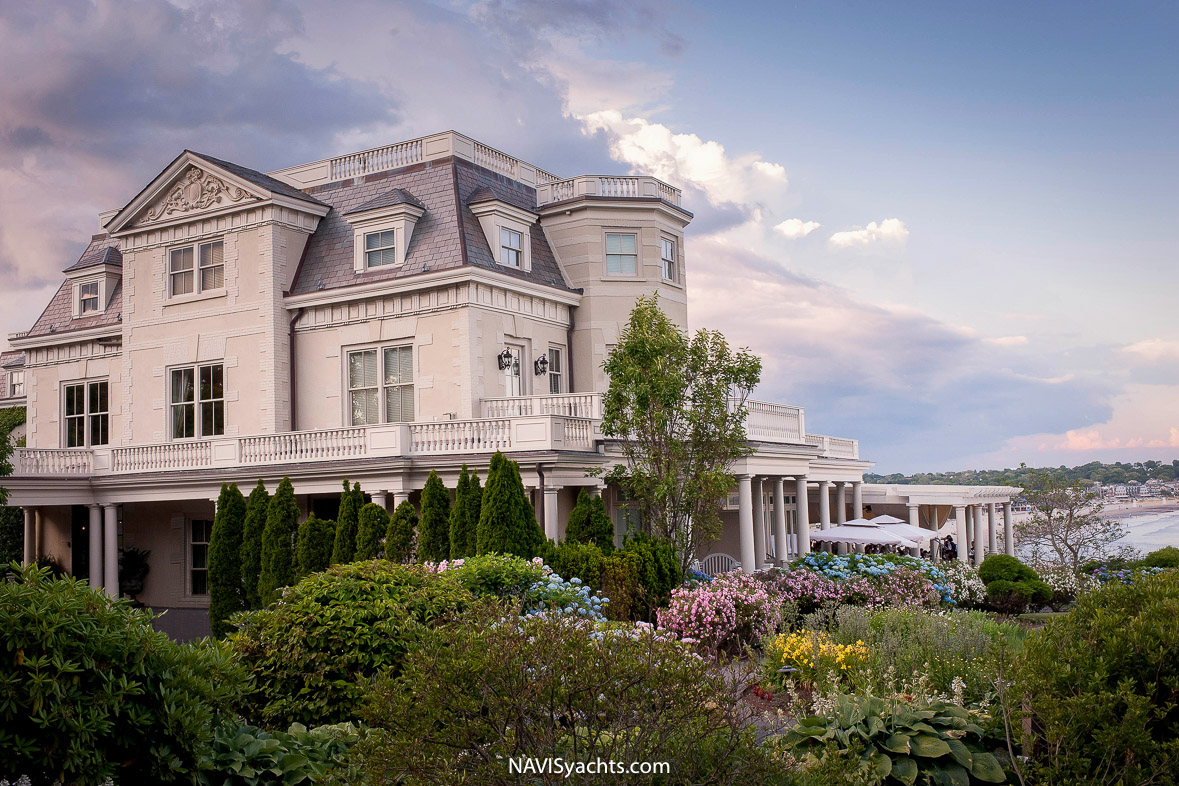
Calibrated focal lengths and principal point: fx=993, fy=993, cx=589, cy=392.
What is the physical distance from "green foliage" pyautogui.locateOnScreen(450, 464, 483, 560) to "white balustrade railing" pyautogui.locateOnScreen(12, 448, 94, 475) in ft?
42.0

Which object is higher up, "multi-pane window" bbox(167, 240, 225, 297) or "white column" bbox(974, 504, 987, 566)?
"multi-pane window" bbox(167, 240, 225, 297)

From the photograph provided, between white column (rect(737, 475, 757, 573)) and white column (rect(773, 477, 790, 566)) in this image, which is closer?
white column (rect(737, 475, 757, 573))

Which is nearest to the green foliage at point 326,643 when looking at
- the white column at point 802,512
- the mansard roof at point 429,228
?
the mansard roof at point 429,228

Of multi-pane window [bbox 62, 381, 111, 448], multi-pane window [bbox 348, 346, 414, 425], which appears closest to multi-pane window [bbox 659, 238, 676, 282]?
multi-pane window [bbox 348, 346, 414, 425]

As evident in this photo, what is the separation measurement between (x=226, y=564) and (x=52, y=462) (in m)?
7.26

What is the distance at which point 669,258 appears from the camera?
89.8 ft

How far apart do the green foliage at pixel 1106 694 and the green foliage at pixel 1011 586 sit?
15914 mm

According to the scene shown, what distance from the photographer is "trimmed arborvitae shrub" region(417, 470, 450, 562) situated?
61.2 feet

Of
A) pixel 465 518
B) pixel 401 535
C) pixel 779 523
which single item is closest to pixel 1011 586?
pixel 779 523

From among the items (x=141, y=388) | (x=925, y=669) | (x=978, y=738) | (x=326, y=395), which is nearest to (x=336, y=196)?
(x=326, y=395)

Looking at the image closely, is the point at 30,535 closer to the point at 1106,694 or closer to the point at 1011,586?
the point at 1011,586

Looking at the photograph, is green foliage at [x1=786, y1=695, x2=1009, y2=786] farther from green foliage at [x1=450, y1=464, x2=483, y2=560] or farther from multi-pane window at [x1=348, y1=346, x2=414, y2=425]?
multi-pane window at [x1=348, y1=346, x2=414, y2=425]

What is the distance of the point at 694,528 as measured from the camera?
18.3 m

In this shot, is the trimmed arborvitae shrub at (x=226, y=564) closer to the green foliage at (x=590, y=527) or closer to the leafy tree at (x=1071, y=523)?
the green foliage at (x=590, y=527)
